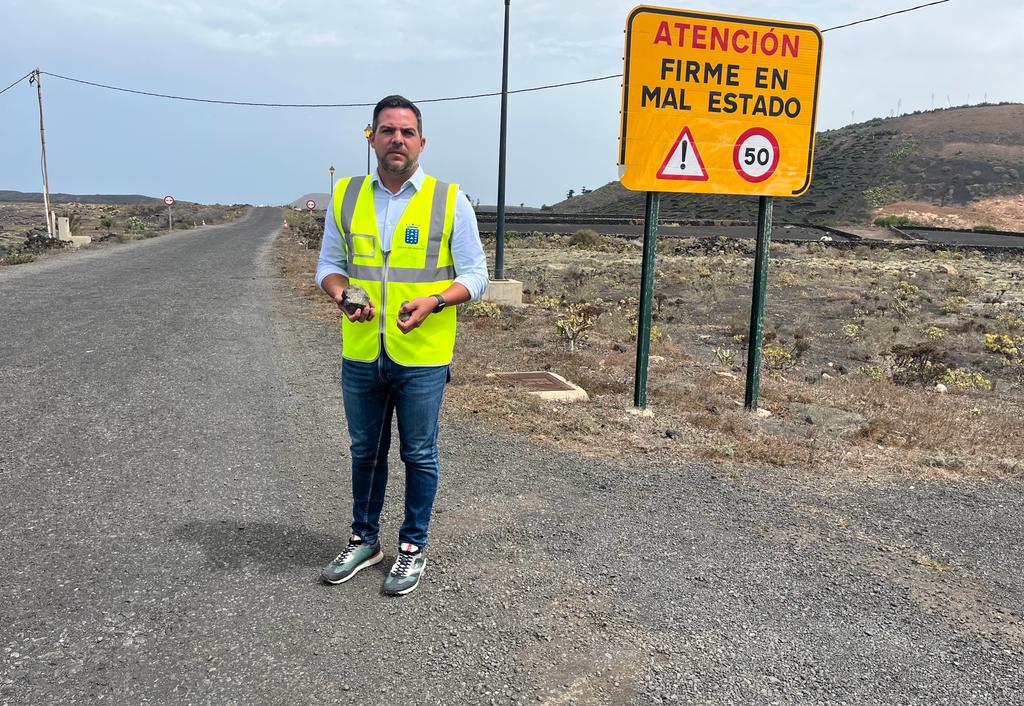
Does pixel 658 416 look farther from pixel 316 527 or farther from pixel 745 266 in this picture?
pixel 745 266

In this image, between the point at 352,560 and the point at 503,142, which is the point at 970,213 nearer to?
the point at 503,142

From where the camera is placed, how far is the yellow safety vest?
9.66 feet

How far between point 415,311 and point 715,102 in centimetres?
437

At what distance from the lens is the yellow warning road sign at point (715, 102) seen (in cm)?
601

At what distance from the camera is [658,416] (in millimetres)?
6121

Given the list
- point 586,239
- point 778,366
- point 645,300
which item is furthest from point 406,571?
point 586,239

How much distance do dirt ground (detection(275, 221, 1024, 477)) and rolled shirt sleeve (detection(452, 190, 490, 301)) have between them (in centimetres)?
239

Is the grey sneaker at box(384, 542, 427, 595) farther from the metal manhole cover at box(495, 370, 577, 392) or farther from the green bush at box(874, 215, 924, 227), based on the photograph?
the green bush at box(874, 215, 924, 227)

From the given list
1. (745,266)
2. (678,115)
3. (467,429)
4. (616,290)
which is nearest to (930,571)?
(467,429)

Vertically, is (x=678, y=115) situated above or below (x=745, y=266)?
above

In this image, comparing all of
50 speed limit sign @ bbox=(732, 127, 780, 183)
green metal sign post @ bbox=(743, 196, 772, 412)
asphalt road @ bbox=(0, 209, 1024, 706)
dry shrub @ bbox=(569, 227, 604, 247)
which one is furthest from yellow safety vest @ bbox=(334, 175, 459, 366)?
dry shrub @ bbox=(569, 227, 604, 247)

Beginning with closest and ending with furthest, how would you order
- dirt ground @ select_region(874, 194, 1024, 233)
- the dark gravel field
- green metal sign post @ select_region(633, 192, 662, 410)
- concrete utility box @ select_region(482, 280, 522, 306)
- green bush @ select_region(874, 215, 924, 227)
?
1. green metal sign post @ select_region(633, 192, 662, 410)
2. concrete utility box @ select_region(482, 280, 522, 306)
3. the dark gravel field
4. green bush @ select_region(874, 215, 924, 227)
5. dirt ground @ select_region(874, 194, 1024, 233)

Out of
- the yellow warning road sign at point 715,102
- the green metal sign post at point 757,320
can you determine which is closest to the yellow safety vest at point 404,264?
the yellow warning road sign at point 715,102

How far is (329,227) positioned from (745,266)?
24.4 m
